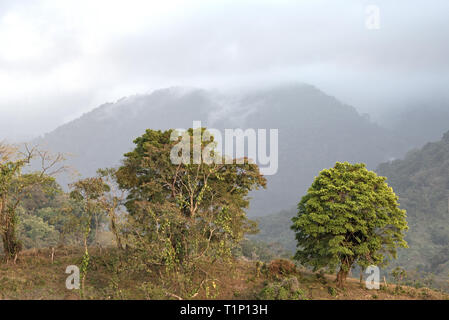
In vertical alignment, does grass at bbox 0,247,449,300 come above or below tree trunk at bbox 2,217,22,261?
below

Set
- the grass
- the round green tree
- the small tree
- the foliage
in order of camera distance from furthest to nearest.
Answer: the small tree < the round green tree < the foliage < the grass

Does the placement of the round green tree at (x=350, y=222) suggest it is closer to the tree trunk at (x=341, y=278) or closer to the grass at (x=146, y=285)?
the tree trunk at (x=341, y=278)

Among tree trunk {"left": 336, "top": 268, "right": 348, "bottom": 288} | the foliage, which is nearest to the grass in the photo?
tree trunk {"left": 336, "top": 268, "right": 348, "bottom": 288}

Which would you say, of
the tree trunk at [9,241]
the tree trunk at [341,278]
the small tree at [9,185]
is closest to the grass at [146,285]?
the tree trunk at [341,278]

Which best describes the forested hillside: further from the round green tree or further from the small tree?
the small tree

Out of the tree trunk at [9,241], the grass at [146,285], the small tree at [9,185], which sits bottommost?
the grass at [146,285]

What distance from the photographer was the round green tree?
1700 cm

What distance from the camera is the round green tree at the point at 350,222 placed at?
55.8 feet

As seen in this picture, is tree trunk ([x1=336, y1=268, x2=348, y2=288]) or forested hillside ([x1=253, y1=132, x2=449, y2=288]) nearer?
tree trunk ([x1=336, y1=268, x2=348, y2=288])

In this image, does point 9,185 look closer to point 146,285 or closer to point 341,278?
point 146,285

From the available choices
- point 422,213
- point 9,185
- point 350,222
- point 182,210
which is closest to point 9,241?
point 9,185
